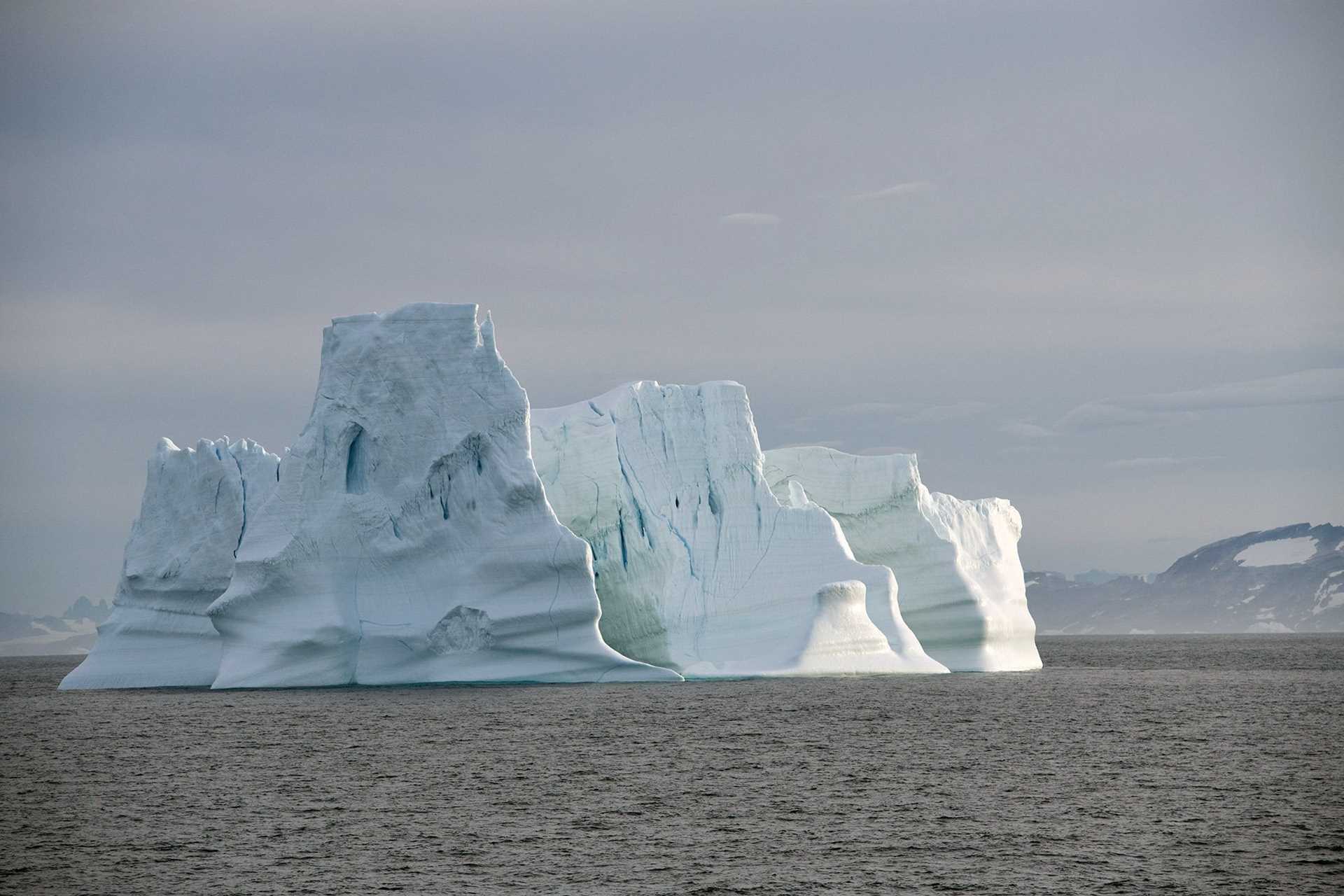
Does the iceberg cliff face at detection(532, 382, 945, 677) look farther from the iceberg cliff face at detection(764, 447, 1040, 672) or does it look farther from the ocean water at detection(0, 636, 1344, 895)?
the iceberg cliff face at detection(764, 447, 1040, 672)

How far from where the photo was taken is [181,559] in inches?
1350

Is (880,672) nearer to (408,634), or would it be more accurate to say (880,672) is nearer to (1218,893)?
(408,634)

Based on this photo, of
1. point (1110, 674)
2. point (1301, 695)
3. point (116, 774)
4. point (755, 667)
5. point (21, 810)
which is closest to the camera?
point (21, 810)

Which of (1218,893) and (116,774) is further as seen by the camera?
(116,774)

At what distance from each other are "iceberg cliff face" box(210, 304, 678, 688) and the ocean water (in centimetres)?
103

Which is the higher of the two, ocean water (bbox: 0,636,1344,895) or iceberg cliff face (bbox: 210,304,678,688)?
iceberg cliff face (bbox: 210,304,678,688)

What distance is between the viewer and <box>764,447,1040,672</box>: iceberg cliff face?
37.2 meters

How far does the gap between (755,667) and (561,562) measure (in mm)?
5683

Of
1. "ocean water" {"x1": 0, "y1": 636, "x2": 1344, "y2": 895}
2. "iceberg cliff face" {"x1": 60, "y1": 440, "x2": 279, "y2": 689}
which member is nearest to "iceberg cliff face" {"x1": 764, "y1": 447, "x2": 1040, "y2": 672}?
"ocean water" {"x1": 0, "y1": 636, "x2": 1344, "y2": 895}

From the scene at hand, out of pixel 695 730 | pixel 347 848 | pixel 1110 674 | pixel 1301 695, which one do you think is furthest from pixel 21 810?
pixel 1110 674

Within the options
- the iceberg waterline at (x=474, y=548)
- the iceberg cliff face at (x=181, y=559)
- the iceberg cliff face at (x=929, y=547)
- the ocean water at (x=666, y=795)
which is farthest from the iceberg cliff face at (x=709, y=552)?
the iceberg cliff face at (x=181, y=559)

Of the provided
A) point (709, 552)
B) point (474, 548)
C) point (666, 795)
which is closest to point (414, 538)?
point (474, 548)

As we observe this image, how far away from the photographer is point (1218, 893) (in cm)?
1400

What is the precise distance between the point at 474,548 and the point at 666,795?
12611 millimetres
